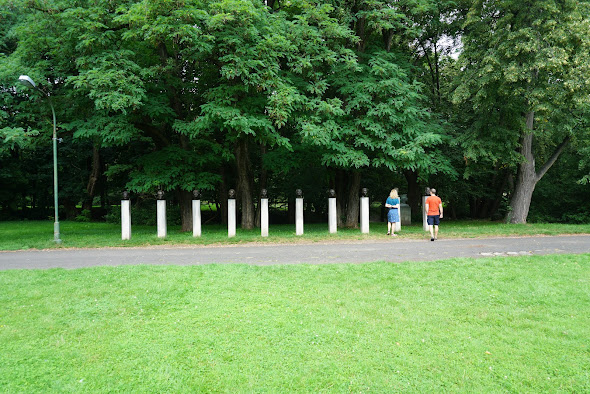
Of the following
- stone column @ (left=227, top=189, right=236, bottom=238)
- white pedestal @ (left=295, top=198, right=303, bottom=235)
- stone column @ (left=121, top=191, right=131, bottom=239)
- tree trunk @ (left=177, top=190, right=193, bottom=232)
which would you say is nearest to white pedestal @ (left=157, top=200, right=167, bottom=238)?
stone column @ (left=121, top=191, right=131, bottom=239)

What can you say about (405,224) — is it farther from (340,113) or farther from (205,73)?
(205,73)

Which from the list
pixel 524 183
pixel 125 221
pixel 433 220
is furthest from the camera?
pixel 524 183

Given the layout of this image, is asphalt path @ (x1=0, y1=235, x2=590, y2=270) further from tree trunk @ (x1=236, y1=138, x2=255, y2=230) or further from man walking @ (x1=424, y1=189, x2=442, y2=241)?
tree trunk @ (x1=236, y1=138, x2=255, y2=230)

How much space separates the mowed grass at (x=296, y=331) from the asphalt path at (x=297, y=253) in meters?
1.55

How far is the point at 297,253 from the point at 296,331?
4978 mm

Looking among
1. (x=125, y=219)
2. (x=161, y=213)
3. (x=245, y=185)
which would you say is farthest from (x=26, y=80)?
(x=245, y=185)

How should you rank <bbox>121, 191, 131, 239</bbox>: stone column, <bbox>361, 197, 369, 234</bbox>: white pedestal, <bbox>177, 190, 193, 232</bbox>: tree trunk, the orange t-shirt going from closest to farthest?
the orange t-shirt → <bbox>121, 191, 131, 239</bbox>: stone column → <bbox>361, 197, 369, 234</bbox>: white pedestal → <bbox>177, 190, 193, 232</bbox>: tree trunk

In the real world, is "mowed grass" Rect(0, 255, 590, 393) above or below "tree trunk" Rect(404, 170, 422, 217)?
below

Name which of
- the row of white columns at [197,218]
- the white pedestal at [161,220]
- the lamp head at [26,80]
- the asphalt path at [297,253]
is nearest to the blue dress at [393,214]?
the row of white columns at [197,218]

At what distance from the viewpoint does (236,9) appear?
11.2 m

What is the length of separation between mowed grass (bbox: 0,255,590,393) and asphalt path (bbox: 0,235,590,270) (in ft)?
5.07

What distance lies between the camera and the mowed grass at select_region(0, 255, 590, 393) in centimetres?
385

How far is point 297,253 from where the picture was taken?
9727 mm

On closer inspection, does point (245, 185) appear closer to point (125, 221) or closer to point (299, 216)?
point (299, 216)
